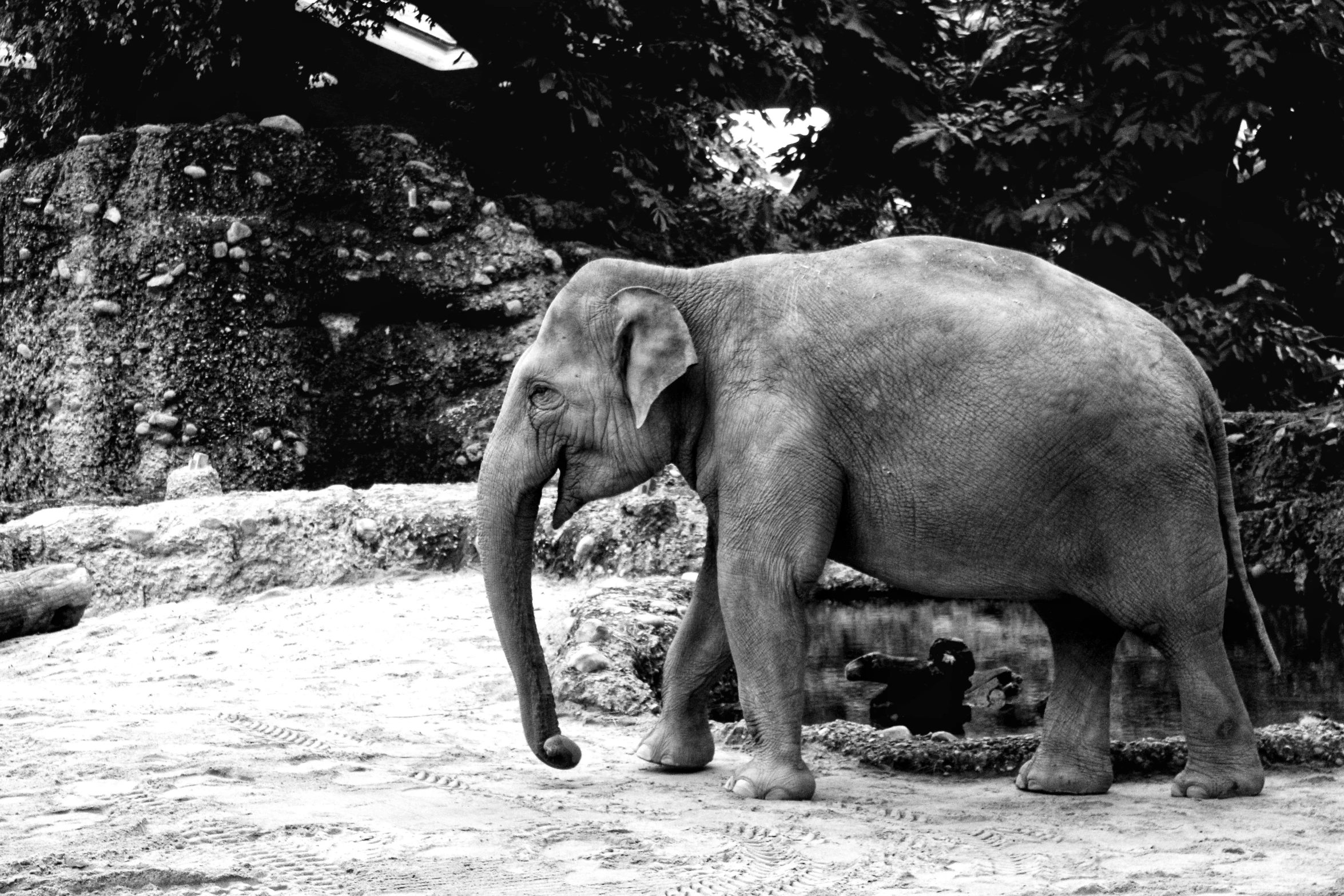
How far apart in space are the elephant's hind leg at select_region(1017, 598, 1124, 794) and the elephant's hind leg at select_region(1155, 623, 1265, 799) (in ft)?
1.21

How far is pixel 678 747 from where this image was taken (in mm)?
5578

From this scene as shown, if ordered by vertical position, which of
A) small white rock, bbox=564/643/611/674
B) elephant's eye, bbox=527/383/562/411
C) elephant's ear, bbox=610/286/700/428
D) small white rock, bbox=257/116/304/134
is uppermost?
small white rock, bbox=257/116/304/134

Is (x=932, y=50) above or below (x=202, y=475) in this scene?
above

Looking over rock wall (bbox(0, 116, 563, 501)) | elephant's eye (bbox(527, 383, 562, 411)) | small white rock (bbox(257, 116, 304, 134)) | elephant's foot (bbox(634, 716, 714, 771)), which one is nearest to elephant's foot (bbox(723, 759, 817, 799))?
elephant's foot (bbox(634, 716, 714, 771))

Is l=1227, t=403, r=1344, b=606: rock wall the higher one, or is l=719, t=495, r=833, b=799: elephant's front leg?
l=1227, t=403, r=1344, b=606: rock wall

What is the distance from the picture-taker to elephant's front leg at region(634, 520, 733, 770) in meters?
5.59

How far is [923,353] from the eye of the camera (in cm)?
504

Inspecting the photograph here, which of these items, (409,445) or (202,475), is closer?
(202,475)

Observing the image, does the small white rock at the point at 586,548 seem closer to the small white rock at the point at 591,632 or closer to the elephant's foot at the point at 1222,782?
the small white rock at the point at 591,632

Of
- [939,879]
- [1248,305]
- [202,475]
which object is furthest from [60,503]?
[1248,305]

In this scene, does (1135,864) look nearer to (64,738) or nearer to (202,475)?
(64,738)

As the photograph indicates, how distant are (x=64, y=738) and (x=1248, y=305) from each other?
10989 mm

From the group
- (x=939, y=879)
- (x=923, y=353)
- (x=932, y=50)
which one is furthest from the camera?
(x=932, y=50)

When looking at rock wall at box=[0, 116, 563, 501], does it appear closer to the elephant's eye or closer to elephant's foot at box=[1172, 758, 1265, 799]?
the elephant's eye
